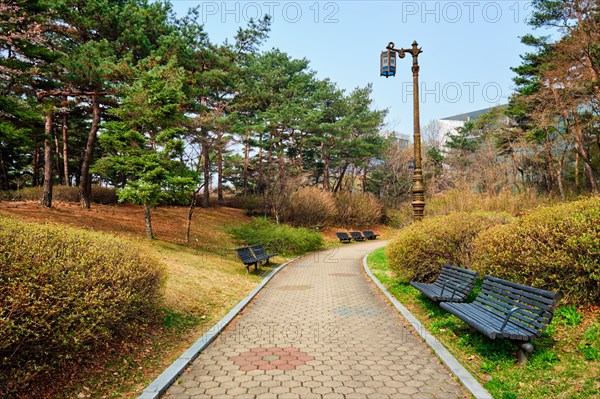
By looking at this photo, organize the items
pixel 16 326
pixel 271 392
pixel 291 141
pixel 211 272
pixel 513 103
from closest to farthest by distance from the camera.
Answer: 1. pixel 16 326
2. pixel 271 392
3. pixel 211 272
4. pixel 513 103
5. pixel 291 141

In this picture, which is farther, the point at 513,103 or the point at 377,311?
the point at 513,103

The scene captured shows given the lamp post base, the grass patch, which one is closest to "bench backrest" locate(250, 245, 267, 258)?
the lamp post base

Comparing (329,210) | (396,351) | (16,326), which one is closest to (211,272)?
(396,351)

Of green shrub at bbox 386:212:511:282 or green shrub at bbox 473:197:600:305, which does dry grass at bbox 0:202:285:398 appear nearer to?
green shrub at bbox 386:212:511:282

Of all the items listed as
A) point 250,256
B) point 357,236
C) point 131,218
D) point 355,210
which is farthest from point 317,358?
point 355,210

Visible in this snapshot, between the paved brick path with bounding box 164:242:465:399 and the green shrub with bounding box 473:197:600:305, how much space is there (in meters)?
2.04

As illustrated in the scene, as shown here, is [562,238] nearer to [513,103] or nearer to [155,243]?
[155,243]

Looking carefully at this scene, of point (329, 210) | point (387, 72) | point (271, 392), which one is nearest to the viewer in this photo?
point (271, 392)

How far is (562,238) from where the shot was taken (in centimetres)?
515

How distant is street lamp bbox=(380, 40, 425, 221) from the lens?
10.4 metres

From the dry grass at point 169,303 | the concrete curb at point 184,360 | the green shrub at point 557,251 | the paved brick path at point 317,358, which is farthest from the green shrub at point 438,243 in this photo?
the dry grass at point 169,303

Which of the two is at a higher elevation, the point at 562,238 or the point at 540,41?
the point at 540,41

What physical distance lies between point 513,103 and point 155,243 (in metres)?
32.9

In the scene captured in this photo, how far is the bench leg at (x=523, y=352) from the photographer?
13.5ft
